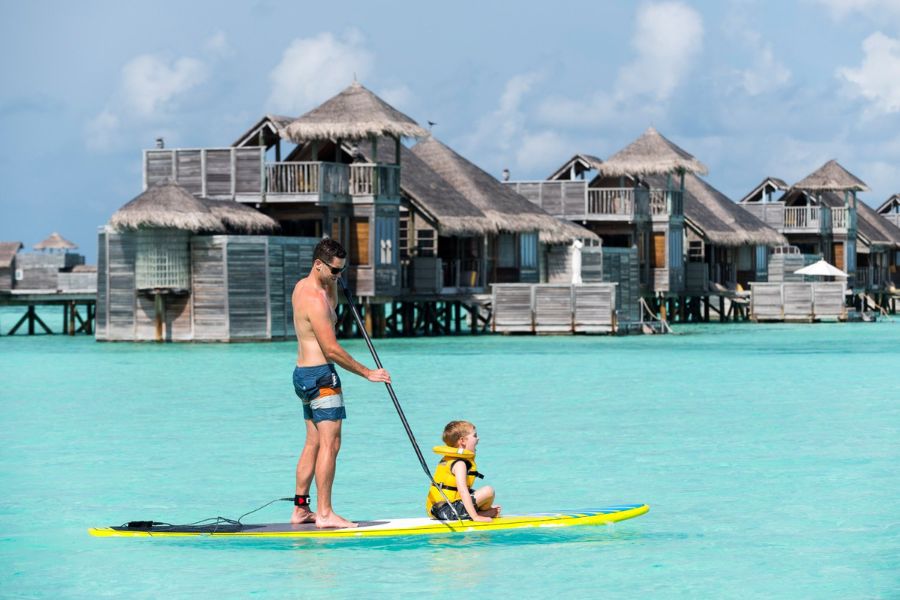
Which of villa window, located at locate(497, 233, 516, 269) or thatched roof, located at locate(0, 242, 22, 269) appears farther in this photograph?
thatched roof, located at locate(0, 242, 22, 269)

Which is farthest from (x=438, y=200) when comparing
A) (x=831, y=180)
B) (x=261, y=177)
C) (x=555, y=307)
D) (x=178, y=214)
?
(x=831, y=180)

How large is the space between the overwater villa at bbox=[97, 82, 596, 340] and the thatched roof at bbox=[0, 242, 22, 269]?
1467cm

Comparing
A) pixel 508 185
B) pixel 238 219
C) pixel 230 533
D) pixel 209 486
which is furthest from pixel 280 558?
pixel 508 185

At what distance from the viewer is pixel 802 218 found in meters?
66.7

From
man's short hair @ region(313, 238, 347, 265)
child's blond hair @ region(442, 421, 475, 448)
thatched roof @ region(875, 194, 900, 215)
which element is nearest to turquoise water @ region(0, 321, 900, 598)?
child's blond hair @ region(442, 421, 475, 448)

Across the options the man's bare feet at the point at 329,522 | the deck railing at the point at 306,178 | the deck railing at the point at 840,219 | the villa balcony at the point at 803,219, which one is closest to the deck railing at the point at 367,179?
the deck railing at the point at 306,178

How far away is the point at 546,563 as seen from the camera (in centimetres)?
1005

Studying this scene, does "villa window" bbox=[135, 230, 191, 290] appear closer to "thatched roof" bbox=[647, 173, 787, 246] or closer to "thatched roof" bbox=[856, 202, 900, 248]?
"thatched roof" bbox=[647, 173, 787, 246]

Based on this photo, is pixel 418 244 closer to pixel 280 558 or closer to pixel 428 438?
pixel 428 438

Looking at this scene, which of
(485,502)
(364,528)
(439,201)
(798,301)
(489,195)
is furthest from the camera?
(798,301)

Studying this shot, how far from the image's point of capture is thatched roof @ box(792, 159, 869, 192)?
2554 inches

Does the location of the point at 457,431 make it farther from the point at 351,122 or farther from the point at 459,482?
the point at 351,122

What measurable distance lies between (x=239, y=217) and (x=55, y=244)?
37.4m

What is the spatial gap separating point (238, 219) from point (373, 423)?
64.3 feet
